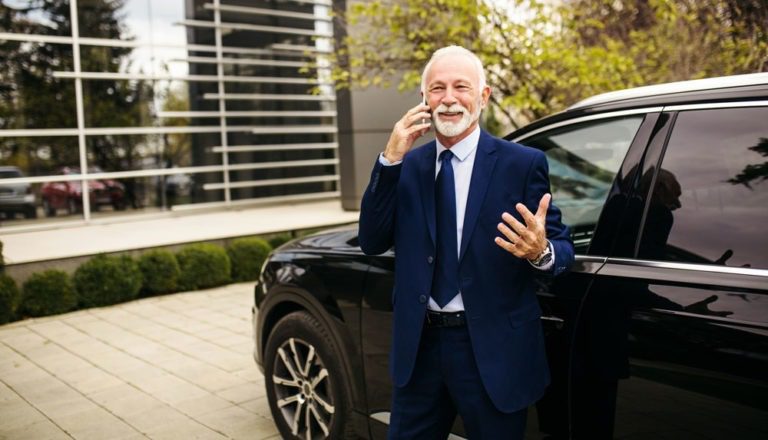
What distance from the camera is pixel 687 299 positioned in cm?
225

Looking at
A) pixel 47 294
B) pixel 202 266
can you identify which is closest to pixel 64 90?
pixel 202 266

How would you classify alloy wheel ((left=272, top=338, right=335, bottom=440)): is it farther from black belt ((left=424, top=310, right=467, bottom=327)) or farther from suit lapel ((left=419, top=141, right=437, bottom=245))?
suit lapel ((left=419, top=141, right=437, bottom=245))

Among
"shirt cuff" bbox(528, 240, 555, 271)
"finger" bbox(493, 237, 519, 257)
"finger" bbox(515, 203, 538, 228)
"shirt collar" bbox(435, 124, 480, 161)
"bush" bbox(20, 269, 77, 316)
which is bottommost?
"bush" bbox(20, 269, 77, 316)

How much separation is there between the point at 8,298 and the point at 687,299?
6.99 m

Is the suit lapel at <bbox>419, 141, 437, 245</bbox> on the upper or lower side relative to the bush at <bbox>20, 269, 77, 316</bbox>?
upper

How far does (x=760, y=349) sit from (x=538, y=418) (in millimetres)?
880

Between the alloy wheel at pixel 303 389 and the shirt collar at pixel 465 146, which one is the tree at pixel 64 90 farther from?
the shirt collar at pixel 465 146

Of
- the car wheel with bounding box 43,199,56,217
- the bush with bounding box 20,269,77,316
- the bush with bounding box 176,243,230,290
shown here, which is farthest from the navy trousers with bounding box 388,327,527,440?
the car wheel with bounding box 43,199,56,217

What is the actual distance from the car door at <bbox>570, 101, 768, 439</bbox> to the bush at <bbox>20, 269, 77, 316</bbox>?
21.8 ft

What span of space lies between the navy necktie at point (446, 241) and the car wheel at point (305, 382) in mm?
1317

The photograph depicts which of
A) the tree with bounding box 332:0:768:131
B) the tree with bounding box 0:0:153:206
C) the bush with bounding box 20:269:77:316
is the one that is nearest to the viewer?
the tree with bounding box 332:0:768:131

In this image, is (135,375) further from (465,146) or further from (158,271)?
(465,146)

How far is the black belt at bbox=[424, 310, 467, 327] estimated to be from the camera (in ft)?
7.89

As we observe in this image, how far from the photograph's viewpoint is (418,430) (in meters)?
2.52
